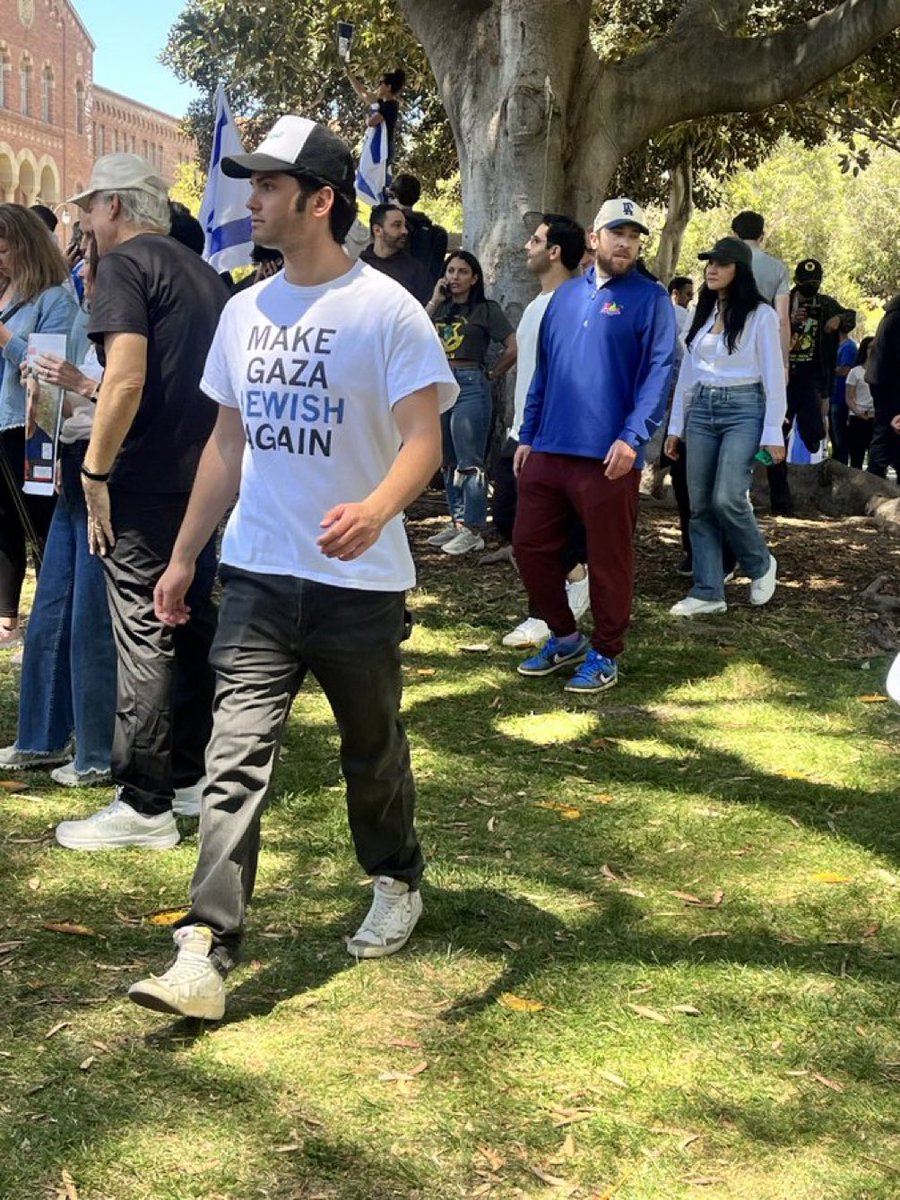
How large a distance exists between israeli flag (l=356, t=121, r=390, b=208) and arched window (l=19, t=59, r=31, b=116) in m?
56.8

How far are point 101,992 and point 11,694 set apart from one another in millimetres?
3059

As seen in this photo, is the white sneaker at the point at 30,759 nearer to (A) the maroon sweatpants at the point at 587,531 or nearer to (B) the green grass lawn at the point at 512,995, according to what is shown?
(B) the green grass lawn at the point at 512,995

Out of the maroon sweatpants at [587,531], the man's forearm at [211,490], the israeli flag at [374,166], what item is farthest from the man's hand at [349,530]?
the israeli flag at [374,166]

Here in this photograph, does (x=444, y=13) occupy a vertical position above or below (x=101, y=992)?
above

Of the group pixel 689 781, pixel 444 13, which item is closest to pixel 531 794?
pixel 689 781

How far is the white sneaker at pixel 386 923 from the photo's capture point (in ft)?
13.4

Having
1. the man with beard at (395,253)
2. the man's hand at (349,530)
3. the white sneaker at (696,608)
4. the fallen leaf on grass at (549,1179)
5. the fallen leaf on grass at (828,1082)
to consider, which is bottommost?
the fallen leaf on grass at (549,1179)

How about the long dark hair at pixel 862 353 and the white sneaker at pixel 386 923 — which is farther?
the long dark hair at pixel 862 353

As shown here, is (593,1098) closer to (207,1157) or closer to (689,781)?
(207,1157)

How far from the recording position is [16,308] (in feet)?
20.4

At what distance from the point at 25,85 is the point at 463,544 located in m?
59.8

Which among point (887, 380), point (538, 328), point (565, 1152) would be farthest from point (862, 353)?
point (565, 1152)

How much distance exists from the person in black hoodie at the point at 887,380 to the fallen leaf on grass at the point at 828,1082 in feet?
29.8

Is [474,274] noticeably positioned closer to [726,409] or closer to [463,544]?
[463,544]
